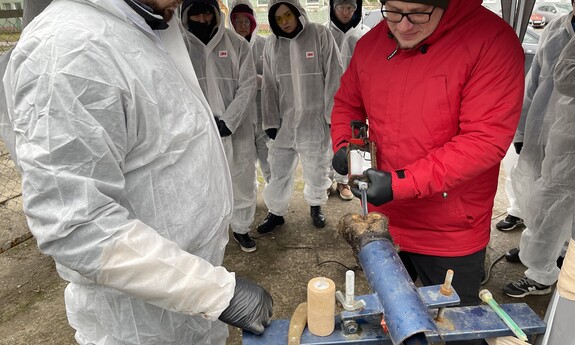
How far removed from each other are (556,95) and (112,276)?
2.72 m

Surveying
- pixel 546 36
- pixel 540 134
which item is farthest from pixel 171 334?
pixel 546 36

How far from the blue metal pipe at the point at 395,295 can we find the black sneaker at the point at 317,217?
8.12 ft

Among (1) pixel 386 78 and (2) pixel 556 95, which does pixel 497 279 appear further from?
(1) pixel 386 78

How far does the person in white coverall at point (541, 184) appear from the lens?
228cm

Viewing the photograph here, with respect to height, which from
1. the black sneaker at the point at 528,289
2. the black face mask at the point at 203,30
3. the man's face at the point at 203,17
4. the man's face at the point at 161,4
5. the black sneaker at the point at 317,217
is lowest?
the black sneaker at the point at 317,217

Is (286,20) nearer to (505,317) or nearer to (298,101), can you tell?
(298,101)

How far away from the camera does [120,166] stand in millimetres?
938

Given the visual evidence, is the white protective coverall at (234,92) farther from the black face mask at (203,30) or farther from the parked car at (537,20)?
the parked car at (537,20)

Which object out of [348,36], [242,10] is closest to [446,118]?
[348,36]

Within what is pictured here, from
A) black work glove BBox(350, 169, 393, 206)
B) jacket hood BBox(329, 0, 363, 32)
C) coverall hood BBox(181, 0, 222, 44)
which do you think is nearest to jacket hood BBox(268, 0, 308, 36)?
coverall hood BBox(181, 0, 222, 44)

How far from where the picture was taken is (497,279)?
2.74 meters

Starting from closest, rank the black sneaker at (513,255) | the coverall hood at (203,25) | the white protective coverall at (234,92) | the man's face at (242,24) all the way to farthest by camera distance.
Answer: the coverall hood at (203,25), the white protective coverall at (234,92), the black sneaker at (513,255), the man's face at (242,24)

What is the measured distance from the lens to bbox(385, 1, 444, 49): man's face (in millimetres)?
1217

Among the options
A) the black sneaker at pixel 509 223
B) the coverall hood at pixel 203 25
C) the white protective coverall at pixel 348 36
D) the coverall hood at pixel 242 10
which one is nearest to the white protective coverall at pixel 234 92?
the coverall hood at pixel 203 25
